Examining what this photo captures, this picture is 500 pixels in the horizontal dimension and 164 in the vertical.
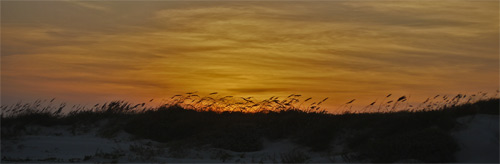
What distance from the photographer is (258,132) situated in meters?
15.0

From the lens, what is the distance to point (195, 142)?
47.6 ft

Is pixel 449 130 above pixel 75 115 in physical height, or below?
above

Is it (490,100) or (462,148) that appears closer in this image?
(462,148)

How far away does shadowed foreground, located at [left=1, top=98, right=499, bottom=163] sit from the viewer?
1185 cm

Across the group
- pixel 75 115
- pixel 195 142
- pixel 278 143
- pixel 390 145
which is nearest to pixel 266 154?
pixel 278 143

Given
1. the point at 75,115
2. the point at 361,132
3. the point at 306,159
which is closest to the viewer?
the point at 306,159

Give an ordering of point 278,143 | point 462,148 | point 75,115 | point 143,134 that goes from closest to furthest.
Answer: point 462,148 → point 278,143 → point 143,134 → point 75,115

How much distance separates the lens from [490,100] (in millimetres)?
13727

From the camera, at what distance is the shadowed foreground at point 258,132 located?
1185 cm

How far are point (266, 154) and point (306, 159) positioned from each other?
1430 mm

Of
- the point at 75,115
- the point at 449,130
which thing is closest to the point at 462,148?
the point at 449,130

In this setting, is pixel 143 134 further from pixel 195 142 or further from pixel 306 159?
pixel 306 159

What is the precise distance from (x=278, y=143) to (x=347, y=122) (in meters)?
1.84

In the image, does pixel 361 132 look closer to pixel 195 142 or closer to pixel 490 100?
pixel 490 100
